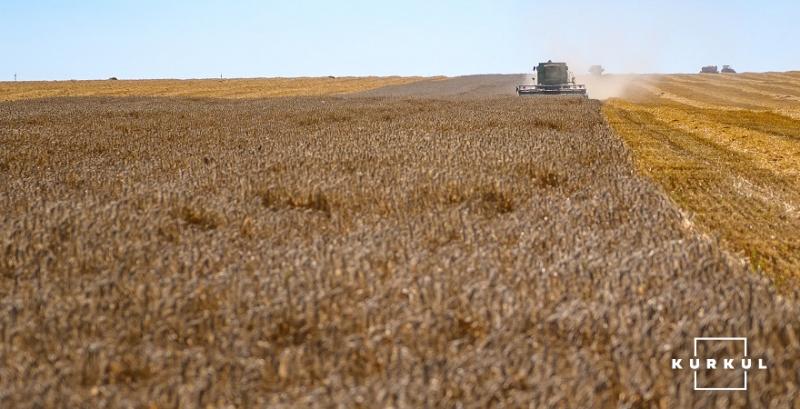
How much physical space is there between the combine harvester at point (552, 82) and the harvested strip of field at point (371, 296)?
99.2 feet

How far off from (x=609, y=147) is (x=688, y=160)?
4.82 ft

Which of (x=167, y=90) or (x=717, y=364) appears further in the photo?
(x=167, y=90)

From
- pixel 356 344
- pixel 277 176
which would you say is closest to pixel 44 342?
pixel 356 344

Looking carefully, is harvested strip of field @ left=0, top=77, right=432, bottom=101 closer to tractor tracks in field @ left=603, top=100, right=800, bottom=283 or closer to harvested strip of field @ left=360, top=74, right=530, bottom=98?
harvested strip of field @ left=360, top=74, right=530, bottom=98

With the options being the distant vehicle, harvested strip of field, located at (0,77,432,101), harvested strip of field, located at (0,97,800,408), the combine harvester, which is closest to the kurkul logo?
harvested strip of field, located at (0,97,800,408)

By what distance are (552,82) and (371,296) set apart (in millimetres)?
35870

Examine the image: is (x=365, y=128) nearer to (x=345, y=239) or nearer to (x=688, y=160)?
(x=688, y=160)

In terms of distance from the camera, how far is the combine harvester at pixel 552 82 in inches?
1423

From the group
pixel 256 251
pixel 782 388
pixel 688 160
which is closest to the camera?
pixel 782 388

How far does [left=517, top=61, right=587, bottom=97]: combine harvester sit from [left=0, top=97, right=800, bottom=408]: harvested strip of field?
30.2 metres

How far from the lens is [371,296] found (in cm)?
344

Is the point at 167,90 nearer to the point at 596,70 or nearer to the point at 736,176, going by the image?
the point at 596,70

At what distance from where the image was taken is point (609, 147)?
9.48 metres

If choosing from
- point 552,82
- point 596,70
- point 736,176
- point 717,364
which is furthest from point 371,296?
point 596,70
